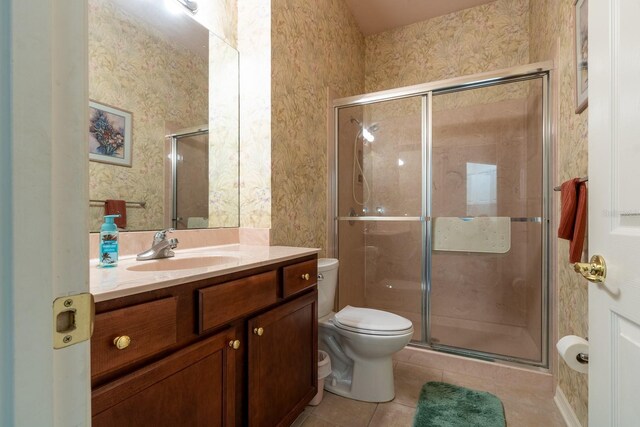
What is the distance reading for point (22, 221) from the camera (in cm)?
29

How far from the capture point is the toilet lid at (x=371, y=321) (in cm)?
165

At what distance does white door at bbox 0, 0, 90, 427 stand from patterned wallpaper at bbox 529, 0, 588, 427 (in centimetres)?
176

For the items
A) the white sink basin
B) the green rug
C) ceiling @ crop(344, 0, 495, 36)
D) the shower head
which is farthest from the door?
ceiling @ crop(344, 0, 495, 36)

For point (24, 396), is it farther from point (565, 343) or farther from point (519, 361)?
point (519, 361)

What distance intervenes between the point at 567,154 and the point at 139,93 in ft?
7.26

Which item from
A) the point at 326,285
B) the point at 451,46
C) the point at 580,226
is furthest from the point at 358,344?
the point at 451,46

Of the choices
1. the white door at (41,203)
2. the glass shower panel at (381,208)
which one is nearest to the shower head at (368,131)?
the glass shower panel at (381,208)

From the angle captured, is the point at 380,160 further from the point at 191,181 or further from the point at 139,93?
the point at 139,93

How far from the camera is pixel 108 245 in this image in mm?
1034

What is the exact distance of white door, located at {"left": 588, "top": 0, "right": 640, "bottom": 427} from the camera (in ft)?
1.98

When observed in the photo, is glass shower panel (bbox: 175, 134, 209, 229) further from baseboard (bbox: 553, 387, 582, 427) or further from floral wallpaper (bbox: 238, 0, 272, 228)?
baseboard (bbox: 553, 387, 582, 427)

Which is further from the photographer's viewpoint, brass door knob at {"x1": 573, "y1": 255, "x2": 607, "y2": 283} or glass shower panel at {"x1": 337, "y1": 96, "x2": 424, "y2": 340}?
glass shower panel at {"x1": 337, "y1": 96, "x2": 424, "y2": 340}

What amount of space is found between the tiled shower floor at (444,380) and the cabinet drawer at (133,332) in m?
1.06

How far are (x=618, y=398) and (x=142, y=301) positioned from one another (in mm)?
1121
